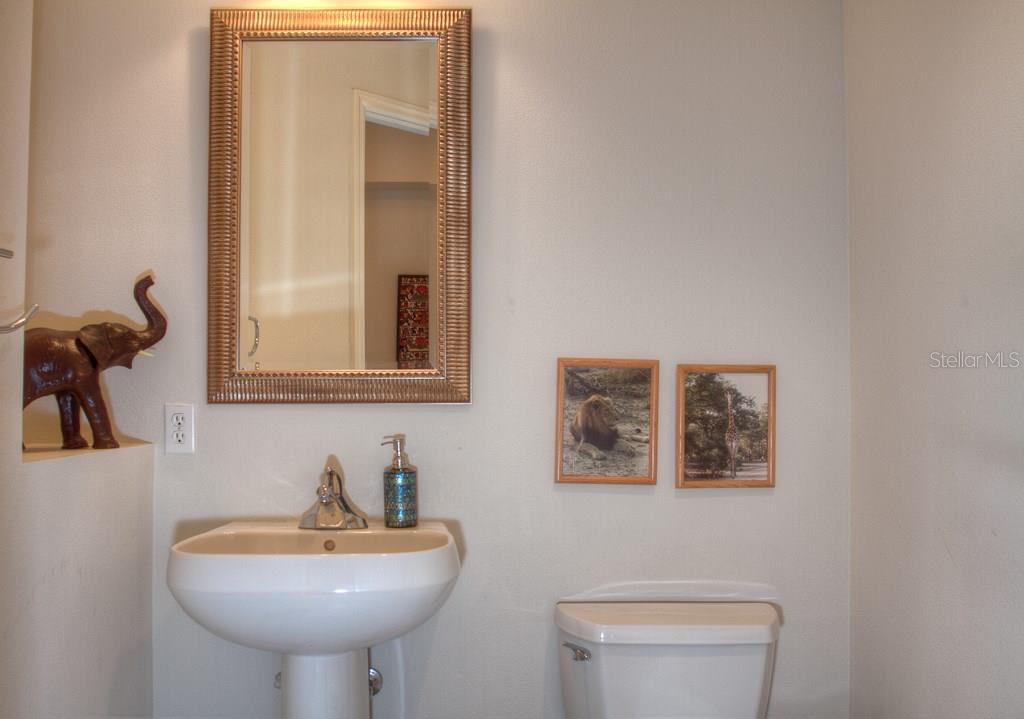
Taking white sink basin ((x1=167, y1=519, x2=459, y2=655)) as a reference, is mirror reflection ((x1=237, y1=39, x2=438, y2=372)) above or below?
above

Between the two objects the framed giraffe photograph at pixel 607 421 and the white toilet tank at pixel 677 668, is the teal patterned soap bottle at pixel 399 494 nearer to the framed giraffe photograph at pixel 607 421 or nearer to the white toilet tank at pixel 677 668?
the framed giraffe photograph at pixel 607 421

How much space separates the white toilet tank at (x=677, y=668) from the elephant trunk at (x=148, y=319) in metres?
1.03

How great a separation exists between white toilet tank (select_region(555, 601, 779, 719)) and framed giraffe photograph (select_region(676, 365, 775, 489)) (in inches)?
12.7

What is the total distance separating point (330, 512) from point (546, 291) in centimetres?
64

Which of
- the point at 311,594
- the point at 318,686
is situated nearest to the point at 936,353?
the point at 311,594

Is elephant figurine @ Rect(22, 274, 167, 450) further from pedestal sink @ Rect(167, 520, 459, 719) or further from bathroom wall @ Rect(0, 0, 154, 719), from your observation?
pedestal sink @ Rect(167, 520, 459, 719)

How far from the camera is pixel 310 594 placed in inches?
55.6

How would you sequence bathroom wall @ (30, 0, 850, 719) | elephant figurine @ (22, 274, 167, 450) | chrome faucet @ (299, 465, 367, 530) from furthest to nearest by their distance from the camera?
bathroom wall @ (30, 0, 850, 719) < chrome faucet @ (299, 465, 367, 530) < elephant figurine @ (22, 274, 167, 450)

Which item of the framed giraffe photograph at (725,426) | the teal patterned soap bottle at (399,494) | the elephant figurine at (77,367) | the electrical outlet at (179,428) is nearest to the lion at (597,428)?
the framed giraffe photograph at (725,426)

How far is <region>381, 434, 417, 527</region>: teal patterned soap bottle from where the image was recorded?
5.72ft

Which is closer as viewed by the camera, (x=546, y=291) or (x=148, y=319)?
(x=148, y=319)

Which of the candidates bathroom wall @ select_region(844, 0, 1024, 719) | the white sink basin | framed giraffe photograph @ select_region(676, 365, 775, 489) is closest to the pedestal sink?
the white sink basin

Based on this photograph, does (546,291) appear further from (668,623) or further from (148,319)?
(148,319)

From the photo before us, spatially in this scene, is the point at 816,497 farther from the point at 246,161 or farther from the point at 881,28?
the point at 246,161
